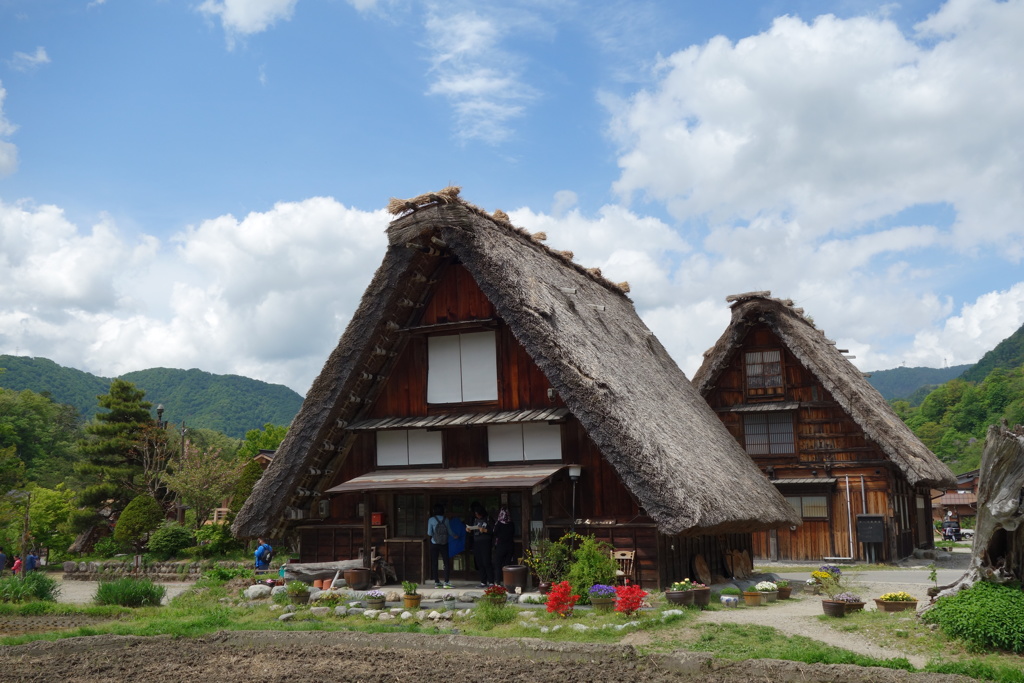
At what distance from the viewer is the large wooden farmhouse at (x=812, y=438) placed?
2428 centimetres

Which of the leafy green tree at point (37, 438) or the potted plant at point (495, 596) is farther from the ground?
the leafy green tree at point (37, 438)

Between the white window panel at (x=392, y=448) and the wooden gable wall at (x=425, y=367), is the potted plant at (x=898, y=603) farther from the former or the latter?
the white window panel at (x=392, y=448)

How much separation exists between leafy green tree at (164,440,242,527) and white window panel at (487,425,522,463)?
16302 mm

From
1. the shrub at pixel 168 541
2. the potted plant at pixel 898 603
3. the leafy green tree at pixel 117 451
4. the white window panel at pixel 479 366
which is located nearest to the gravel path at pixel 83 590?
the shrub at pixel 168 541

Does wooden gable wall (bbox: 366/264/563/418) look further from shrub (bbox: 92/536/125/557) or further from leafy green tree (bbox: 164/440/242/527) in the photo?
shrub (bbox: 92/536/125/557)

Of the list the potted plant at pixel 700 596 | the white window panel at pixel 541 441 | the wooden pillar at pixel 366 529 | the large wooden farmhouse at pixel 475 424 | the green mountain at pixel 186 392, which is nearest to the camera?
the potted plant at pixel 700 596

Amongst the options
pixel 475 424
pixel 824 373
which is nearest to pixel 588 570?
pixel 475 424

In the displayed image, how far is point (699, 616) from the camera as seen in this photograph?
12492mm

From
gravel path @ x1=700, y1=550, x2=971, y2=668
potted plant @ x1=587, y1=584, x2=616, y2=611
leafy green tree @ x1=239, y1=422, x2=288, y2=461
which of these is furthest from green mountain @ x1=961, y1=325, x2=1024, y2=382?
potted plant @ x1=587, y1=584, x2=616, y2=611

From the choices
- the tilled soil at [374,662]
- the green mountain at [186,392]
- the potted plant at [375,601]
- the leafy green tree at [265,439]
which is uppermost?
the green mountain at [186,392]

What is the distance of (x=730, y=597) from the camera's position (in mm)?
13938

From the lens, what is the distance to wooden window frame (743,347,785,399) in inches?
1042

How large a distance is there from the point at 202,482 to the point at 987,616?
26.3 metres

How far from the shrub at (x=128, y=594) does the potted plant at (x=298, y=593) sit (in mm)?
3007
